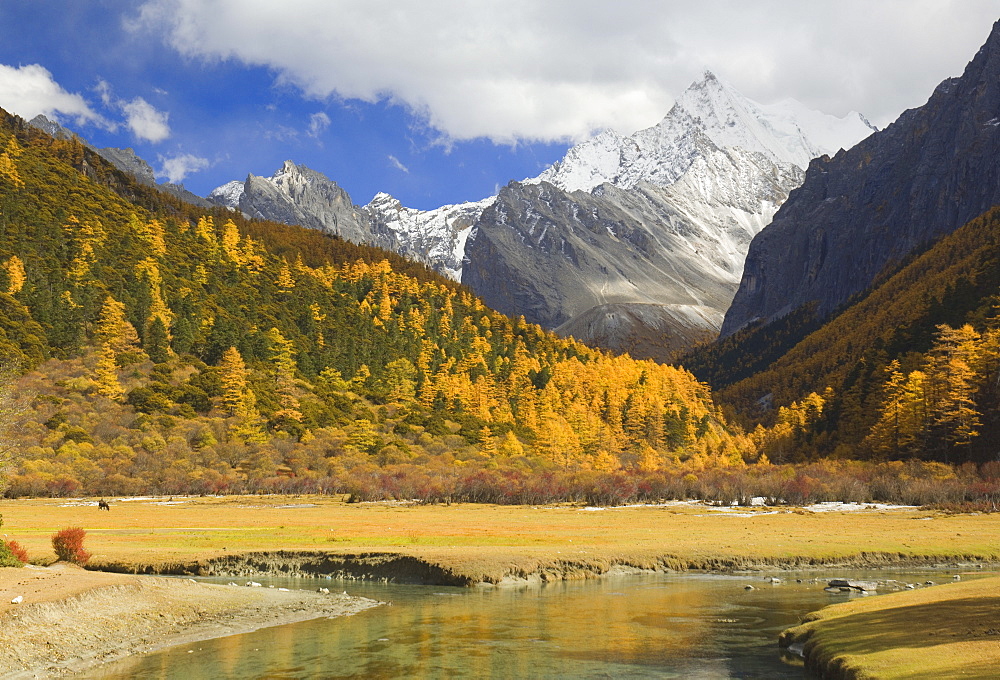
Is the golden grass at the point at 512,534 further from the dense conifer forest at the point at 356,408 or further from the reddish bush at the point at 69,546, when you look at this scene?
the dense conifer forest at the point at 356,408

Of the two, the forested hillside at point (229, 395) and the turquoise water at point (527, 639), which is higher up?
the forested hillside at point (229, 395)

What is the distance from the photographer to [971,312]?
15925 cm

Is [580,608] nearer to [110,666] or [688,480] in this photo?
[110,666]

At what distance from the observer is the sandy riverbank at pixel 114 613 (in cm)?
2666

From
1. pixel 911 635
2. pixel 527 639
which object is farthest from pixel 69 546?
pixel 911 635

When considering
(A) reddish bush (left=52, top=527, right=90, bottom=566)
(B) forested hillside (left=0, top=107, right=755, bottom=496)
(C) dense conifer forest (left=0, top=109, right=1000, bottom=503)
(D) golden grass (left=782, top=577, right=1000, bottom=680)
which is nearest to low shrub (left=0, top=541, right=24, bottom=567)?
(A) reddish bush (left=52, top=527, right=90, bottom=566)

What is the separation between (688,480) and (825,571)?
73124 millimetres

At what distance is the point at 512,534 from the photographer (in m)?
65.4

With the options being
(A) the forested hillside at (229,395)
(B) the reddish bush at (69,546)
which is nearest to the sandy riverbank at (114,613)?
(B) the reddish bush at (69,546)

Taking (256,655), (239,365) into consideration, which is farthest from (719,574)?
(239,365)

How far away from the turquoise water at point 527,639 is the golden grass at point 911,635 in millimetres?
1859

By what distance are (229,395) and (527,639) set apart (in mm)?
125429

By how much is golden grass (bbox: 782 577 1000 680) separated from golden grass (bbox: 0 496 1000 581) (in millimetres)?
21321

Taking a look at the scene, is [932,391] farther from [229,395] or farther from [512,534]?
[229,395]
